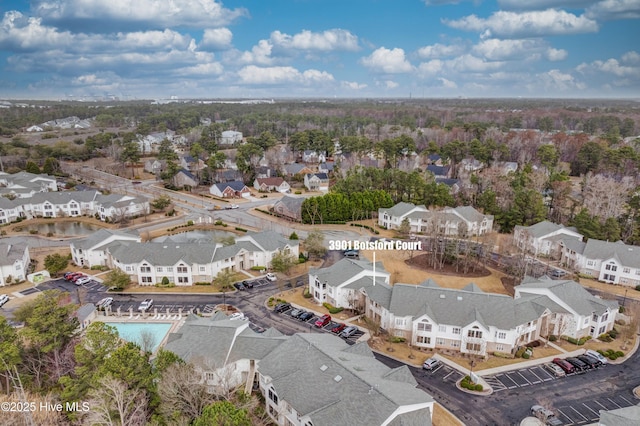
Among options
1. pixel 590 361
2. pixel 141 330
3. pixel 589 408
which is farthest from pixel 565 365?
pixel 141 330

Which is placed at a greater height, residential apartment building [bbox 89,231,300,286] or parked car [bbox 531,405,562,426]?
residential apartment building [bbox 89,231,300,286]

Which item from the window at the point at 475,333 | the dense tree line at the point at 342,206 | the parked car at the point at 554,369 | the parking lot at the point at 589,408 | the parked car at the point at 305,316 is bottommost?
the parking lot at the point at 589,408

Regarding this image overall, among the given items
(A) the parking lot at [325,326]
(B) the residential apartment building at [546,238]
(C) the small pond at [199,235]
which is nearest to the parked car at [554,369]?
(A) the parking lot at [325,326]

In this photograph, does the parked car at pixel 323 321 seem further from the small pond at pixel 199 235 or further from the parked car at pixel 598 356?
the small pond at pixel 199 235

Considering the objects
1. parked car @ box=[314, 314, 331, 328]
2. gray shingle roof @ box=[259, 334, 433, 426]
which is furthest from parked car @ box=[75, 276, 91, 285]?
gray shingle roof @ box=[259, 334, 433, 426]

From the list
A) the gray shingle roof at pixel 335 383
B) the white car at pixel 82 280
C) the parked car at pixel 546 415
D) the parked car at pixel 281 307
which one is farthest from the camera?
the white car at pixel 82 280

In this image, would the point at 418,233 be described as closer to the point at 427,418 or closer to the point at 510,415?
the point at 510,415

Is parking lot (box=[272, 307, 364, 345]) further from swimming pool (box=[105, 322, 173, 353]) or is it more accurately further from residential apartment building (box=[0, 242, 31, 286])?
residential apartment building (box=[0, 242, 31, 286])
